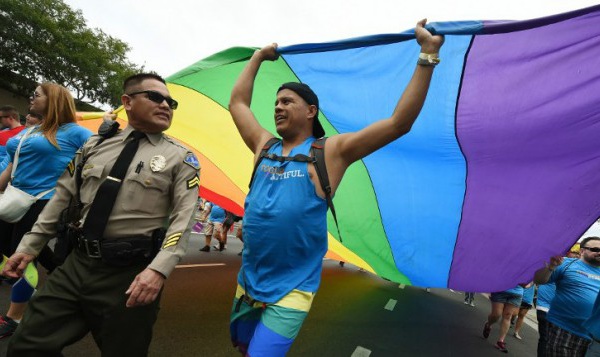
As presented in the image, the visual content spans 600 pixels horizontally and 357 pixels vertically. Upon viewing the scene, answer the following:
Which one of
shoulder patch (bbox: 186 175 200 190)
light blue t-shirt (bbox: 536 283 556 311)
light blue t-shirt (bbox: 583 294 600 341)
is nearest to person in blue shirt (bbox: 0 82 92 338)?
shoulder patch (bbox: 186 175 200 190)

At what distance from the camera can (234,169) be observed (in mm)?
4750

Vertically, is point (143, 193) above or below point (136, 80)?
below

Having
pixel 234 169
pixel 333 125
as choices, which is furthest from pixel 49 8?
pixel 333 125

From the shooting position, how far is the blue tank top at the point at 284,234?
5.68ft

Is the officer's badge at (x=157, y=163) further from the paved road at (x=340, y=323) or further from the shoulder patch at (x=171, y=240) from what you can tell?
the paved road at (x=340, y=323)

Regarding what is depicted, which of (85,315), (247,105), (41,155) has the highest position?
(247,105)

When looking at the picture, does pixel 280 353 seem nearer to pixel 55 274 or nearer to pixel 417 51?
pixel 55 274

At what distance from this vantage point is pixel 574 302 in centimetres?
345

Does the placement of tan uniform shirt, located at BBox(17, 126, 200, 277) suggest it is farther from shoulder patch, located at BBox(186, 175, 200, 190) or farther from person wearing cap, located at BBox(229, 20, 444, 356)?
person wearing cap, located at BBox(229, 20, 444, 356)

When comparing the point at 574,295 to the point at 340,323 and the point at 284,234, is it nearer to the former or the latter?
the point at 340,323

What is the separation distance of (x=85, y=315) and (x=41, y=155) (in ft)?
5.42

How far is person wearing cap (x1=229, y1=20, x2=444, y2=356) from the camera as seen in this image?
5.31ft

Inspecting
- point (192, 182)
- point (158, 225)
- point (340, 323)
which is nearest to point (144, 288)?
point (158, 225)

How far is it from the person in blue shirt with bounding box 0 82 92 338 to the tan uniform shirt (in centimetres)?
100
